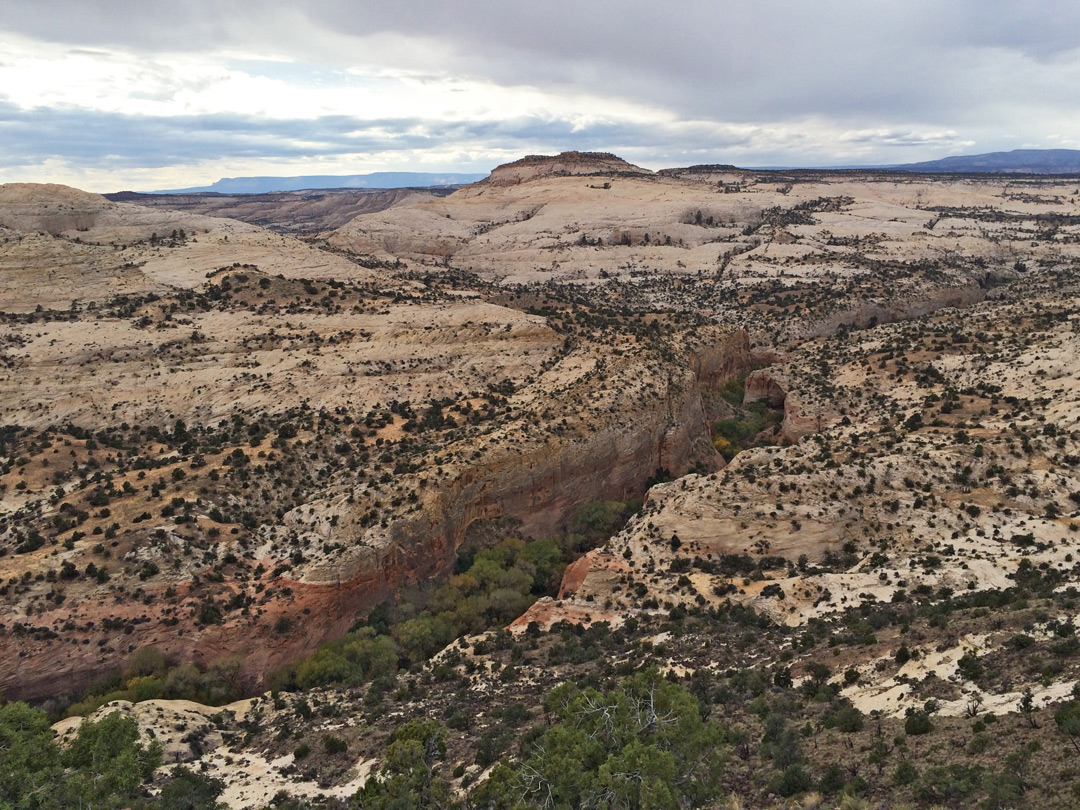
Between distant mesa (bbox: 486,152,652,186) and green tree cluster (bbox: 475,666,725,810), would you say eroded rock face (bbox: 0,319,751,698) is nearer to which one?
green tree cluster (bbox: 475,666,725,810)

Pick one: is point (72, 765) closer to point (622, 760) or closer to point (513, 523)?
point (622, 760)

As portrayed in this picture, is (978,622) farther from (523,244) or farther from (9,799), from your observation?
(523,244)

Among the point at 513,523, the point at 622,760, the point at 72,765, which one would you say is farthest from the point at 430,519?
the point at 622,760

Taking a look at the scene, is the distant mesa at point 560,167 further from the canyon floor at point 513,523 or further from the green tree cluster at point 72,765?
the green tree cluster at point 72,765

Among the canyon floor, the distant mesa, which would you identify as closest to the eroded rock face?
the canyon floor

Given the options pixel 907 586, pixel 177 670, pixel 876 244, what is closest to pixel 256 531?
pixel 177 670

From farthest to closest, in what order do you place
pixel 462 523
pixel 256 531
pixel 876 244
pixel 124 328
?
pixel 876 244 < pixel 124 328 < pixel 462 523 < pixel 256 531
